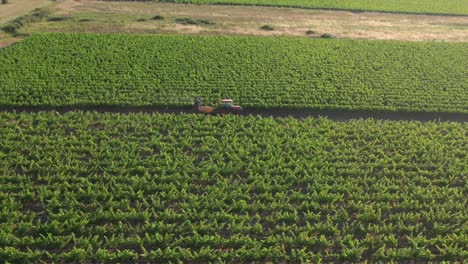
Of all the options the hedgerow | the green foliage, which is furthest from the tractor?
the hedgerow

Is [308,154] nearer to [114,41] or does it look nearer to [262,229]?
[262,229]

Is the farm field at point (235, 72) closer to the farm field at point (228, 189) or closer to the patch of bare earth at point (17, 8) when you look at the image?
the farm field at point (228, 189)

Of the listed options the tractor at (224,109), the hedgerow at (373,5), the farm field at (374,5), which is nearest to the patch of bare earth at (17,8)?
the hedgerow at (373,5)

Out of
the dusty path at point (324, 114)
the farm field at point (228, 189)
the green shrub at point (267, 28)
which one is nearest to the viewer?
the farm field at point (228, 189)

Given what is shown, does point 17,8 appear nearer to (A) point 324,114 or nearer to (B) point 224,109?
(B) point 224,109

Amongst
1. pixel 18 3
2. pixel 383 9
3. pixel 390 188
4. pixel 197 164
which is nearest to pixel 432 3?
pixel 383 9

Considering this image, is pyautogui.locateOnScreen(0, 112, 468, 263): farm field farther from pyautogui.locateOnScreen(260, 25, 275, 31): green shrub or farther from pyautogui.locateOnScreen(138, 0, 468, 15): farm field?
pyautogui.locateOnScreen(138, 0, 468, 15): farm field

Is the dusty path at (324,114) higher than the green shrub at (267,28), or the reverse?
the green shrub at (267,28)

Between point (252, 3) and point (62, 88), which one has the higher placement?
point (252, 3)

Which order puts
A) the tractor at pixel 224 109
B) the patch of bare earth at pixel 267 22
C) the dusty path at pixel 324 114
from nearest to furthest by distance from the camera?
1. the tractor at pixel 224 109
2. the dusty path at pixel 324 114
3. the patch of bare earth at pixel 267 22
